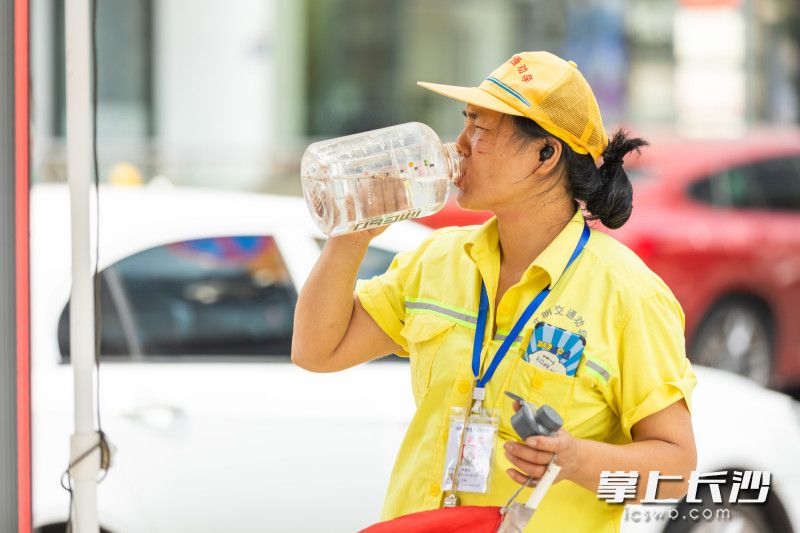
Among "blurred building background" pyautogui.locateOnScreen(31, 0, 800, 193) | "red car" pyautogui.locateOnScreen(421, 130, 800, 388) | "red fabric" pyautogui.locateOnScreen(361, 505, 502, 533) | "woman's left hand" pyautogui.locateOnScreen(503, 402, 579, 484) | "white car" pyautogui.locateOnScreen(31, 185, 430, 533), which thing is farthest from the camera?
"blurred building background" pyautogui.locateOnScreen(31, 0, 800, 193)

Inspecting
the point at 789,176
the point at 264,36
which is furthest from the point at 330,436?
the point at 264,36

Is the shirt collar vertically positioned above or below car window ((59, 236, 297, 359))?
above

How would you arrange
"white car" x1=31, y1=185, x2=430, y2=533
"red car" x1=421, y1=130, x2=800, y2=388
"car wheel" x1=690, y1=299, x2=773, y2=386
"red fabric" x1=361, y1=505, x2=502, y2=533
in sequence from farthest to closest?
"car wheel" x1=690, y1=299, x2=773, y2=386 → "red car" x1=421, y1=130, x2=800, y2=388 → "white car" x1=31, y1=185, x2=430, y2=533 → "red fabric" x1=361, y1=505, x2=502, y2=533

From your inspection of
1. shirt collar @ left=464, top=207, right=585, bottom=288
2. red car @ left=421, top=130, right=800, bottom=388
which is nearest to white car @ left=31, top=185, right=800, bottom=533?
shirt collar @ left=464, top=207, right=585, bottom=288

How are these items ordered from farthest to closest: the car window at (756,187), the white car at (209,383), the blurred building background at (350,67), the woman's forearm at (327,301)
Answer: the blurred building background at (350,67) < the car window at (756,187) < the white car at (209,383) < the woman's forearm at (327,301)

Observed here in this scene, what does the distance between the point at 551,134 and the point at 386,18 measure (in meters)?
12.3

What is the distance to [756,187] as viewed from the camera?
7496mm

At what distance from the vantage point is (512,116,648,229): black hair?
7.41 ft

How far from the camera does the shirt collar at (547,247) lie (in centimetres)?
219

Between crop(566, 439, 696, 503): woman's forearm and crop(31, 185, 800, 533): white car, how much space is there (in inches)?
44.2

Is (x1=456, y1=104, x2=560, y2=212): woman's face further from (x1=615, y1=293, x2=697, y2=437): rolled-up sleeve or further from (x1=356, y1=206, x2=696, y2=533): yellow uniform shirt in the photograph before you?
(x1=615, y1=293, x2=697, y2=437): rolled-up sleeve

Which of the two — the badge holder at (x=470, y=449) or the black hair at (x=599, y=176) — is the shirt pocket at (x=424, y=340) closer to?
the badge holder at (x=470, y=449)

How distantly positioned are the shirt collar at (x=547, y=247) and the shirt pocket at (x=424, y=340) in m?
0.15

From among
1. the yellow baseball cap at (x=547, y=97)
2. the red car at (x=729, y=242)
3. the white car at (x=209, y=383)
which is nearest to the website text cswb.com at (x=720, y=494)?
the white car at (x=209, y=383)
